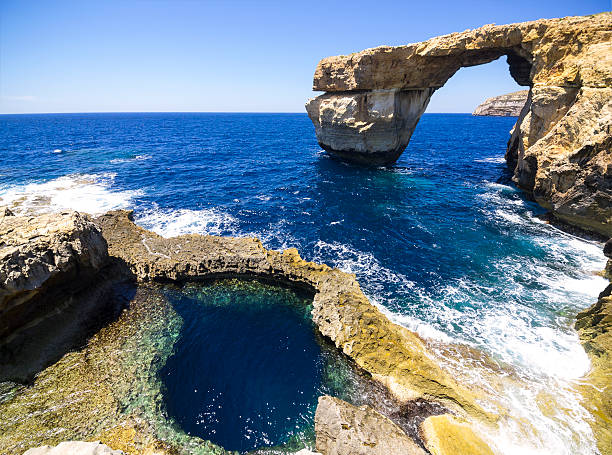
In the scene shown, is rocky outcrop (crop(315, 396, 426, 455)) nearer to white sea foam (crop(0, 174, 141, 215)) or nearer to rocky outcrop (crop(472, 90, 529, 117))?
white sea foam (crop(0, 174, 141, 215))

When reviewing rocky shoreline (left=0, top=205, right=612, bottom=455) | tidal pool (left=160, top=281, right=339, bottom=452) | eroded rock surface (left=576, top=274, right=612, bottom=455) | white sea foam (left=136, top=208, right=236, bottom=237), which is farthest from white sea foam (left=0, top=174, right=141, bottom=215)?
eroded rock surface (left=576, top=274, right=612, bottom=455)

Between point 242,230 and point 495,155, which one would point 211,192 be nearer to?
point 242,230

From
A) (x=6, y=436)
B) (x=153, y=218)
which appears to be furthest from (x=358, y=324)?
(x=153, y=218)

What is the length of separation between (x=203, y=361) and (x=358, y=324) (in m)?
6.80

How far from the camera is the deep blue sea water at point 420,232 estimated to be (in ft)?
39.7

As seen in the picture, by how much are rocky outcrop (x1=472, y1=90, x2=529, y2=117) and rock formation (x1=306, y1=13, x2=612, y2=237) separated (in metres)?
137

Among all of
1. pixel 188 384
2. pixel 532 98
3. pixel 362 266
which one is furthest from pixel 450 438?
pixel 532 98

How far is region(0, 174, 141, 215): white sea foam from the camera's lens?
26469mm

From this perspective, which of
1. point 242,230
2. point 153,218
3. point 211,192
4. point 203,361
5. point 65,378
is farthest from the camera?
point 211,192

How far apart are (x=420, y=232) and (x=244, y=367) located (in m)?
17.2

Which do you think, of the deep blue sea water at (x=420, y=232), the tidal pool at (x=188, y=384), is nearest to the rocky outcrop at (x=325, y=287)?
the tidal pool at (x=188, y=384)

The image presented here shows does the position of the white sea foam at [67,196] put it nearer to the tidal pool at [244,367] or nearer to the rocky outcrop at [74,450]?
the tidal pool at [244,367]

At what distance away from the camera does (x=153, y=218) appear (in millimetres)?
25062

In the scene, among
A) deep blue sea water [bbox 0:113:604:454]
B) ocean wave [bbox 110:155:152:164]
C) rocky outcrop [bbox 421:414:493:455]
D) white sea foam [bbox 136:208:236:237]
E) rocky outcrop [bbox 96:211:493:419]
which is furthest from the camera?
ocean wave [bbox 110:155:152:164]
